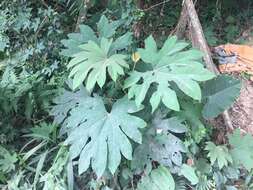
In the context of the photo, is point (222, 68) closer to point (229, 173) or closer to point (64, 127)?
point (229, 173)

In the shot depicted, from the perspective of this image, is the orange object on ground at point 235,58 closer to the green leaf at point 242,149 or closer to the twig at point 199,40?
the twig at point 199,40

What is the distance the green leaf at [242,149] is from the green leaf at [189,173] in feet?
0.95


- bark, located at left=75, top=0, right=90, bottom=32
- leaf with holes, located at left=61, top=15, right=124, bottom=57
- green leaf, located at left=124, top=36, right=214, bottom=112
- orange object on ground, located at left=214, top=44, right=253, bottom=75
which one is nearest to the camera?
green leaf, located at left=124, top=36, right=214, bottom=112

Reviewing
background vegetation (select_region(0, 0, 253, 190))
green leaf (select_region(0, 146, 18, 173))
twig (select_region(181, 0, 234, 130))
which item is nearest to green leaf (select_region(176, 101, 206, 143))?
background vegetation (select_region(0, 0, 253, 190))

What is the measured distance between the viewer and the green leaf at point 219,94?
2.61 meters

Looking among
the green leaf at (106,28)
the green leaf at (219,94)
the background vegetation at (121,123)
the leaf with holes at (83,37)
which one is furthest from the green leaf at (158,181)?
the green leaf at (106,28)

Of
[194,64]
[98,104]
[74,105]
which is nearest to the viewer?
[194,64]

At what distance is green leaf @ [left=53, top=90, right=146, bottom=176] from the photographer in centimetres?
238

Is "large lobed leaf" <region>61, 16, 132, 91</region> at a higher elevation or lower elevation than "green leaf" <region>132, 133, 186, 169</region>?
higher

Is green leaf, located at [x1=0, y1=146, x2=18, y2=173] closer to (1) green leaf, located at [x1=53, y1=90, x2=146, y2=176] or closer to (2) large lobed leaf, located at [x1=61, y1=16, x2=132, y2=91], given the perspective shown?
(1) green leaf, located at [x1=53, y1=90, x2=146, y2=176]

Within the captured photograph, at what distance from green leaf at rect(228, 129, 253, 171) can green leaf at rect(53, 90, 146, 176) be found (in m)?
0.62

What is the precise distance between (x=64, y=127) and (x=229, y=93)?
3.36ft

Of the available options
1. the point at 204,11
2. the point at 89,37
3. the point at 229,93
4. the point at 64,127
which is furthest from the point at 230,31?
the point at 64,127

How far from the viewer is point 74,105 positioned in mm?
2717
